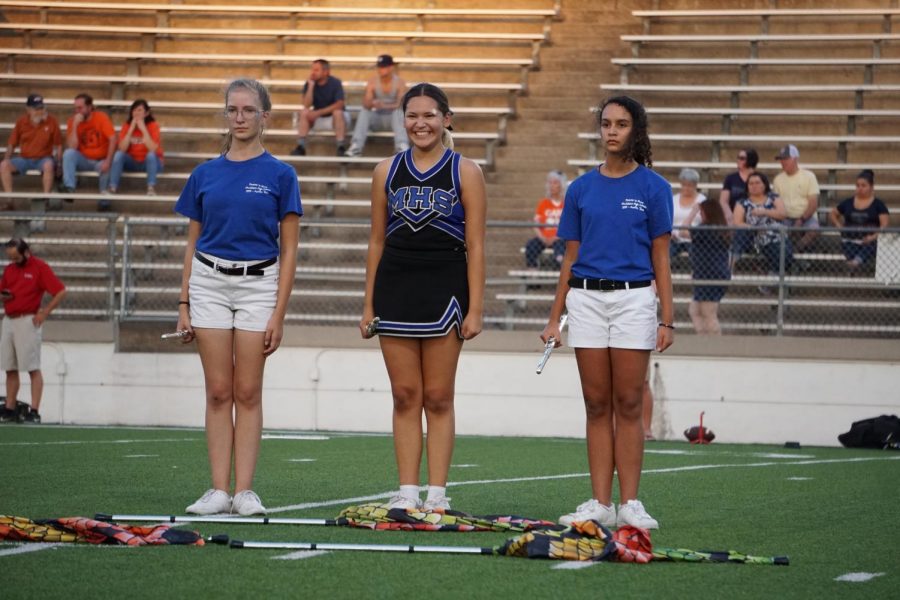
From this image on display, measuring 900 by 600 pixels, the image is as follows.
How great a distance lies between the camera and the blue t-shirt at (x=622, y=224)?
21.0ft

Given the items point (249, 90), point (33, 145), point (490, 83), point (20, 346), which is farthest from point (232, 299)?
point (490, 83)

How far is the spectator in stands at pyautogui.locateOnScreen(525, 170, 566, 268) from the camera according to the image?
15.3 m

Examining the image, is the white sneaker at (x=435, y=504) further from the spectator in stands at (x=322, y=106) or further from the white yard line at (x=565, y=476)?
the spectator in stands at (x=322, y=106)

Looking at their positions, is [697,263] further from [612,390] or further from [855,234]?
[612,390]

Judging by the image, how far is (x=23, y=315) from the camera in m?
15.1

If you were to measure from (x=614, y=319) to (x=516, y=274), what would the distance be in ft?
29.9

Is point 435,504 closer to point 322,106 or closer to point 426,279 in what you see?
point 426,279

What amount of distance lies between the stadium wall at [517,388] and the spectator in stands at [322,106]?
4005 mm

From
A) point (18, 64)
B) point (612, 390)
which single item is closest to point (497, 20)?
point (18, 64)

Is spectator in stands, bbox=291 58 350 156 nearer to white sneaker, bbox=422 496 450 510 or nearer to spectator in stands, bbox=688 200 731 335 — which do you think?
spectator in stands, bbox=688 200 731 335

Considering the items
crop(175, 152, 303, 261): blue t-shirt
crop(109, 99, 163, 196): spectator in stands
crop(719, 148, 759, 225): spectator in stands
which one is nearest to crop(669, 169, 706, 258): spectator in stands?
crop(719, 148, 759, 225): spectator in stands

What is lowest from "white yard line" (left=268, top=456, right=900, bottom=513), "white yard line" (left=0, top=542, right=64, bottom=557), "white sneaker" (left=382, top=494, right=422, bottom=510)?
"white yard line" (left=268, top=456, right=900, bottom=513)

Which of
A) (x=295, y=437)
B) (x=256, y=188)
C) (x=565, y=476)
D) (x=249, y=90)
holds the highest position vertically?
(x=249, y=90)

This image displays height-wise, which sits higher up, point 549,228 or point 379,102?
point 379,102
